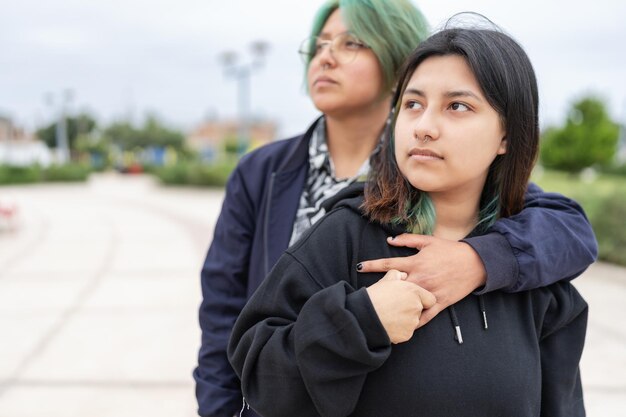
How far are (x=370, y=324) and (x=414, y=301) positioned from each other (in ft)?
0.33

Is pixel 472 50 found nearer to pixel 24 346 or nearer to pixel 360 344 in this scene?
pixel 360 344

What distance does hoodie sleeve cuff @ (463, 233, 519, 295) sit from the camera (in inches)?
48.1

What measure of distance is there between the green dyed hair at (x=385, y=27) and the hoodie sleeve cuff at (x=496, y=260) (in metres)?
0.61

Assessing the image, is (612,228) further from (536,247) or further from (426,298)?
(426,298)

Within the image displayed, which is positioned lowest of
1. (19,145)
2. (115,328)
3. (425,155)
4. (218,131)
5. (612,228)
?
(19,145)

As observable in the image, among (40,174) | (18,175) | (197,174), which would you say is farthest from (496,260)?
(40,174)

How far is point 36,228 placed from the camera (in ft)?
35.6

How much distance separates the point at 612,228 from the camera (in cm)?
676

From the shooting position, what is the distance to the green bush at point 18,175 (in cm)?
2741

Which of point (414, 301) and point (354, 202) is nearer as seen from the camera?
point (414, 301)

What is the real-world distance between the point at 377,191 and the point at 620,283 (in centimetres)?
550

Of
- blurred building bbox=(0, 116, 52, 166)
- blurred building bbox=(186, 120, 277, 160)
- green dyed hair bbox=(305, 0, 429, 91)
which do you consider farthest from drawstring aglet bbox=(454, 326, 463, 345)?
blurred building bbox=(186, 120, 277, 160)

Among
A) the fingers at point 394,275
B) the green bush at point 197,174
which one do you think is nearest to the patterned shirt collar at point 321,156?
the fingers at point 394,275

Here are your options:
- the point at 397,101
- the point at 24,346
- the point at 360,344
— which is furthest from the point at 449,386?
the point at 24,346
